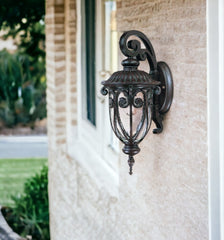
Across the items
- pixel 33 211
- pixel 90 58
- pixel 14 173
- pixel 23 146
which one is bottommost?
pixel 33 211

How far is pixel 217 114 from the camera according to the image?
59.1 inches

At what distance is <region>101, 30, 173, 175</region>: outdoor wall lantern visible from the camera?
163 cm

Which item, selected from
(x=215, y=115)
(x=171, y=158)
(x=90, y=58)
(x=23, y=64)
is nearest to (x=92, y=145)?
(x=90, y=58)

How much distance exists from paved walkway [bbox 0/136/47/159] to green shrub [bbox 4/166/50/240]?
0.64 feet

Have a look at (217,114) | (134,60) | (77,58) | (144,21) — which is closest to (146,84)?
(134,60)

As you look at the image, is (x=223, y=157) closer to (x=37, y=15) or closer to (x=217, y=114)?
(x=217, y=114)

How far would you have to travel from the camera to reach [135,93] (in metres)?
1.63

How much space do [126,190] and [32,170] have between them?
2377 mm

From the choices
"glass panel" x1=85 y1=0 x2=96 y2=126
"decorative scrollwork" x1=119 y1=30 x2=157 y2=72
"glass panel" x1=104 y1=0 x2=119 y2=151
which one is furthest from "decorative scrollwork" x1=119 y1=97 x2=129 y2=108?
"glass panel" x1=85 y1=0 x2=96 y2=126

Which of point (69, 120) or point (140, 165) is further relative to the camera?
point (69, 120)

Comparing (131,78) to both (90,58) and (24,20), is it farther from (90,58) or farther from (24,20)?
(24,20)

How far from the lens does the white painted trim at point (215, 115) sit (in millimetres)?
1468

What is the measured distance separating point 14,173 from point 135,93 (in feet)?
10.1

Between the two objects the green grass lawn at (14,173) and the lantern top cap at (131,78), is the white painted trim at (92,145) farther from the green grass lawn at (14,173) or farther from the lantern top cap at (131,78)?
the lantern top cap at (131,78)
